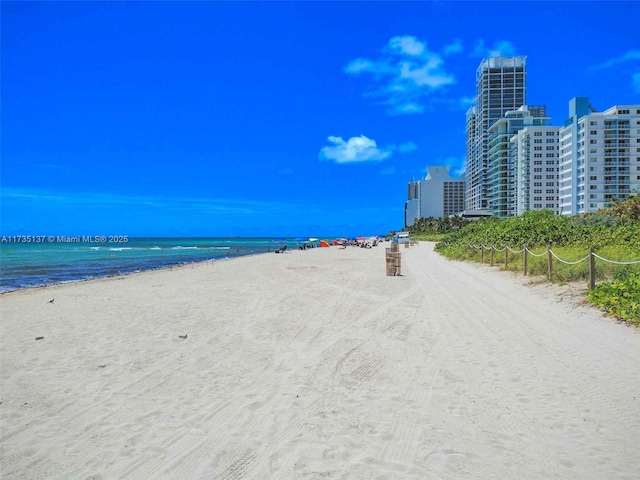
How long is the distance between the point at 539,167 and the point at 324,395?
108m

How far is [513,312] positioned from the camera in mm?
9359

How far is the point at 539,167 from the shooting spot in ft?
324

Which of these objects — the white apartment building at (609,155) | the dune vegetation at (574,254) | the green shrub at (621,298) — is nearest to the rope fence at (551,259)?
the dune vegetation at (574,254)

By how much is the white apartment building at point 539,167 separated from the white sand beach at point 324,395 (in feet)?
329

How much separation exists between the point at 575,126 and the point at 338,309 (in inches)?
3906

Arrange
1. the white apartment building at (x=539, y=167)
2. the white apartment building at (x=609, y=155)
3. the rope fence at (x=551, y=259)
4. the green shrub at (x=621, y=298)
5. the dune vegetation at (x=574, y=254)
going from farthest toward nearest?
the white apartment building at (x=539, y=167) < the white apartment building at (x=609, y=155) < the rope fence at (x=551, y=259) < the dune vegetation at (x=574, y=254) < the green shrub at (x=621, y=298)

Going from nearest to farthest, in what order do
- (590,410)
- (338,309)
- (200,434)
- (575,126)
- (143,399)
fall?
(200,434) < (590,410) < (143,399) < (338,309) < (575,126)

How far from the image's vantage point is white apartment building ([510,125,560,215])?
3898 inches

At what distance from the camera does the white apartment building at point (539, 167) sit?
325ft

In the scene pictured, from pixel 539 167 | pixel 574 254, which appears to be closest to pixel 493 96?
pixel 539 167

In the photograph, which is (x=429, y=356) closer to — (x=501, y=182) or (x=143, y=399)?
(x=143, y=399)

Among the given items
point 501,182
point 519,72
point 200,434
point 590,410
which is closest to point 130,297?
point 200,434

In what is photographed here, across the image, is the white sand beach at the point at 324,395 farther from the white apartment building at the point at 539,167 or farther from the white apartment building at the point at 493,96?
the white apartment building at the point at 493,96

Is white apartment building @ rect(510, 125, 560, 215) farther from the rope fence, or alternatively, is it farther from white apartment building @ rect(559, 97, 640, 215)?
the rope fence
